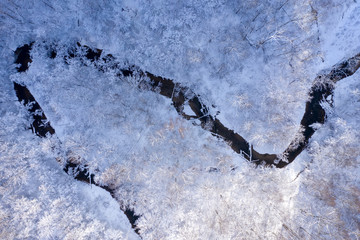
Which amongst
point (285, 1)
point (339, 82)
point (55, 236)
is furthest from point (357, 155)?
point (55, 236)

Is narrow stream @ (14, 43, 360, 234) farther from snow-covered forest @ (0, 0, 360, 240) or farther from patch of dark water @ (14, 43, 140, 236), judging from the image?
snow-covered forest @ (0, 0, 360, 240)

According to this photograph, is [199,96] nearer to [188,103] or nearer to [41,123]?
[188,103]

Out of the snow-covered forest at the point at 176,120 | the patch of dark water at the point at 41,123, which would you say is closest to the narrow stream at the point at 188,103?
the patch of dark water at the point at 41,123

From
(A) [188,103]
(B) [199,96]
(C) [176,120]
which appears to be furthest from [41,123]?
(B) [199,96]

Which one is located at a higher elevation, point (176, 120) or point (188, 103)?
point (188, 103)

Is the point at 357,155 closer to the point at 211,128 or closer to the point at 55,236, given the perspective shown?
the point at 211,128

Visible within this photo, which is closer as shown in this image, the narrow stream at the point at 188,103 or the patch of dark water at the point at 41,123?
the patch of dark water at the point at 41,123

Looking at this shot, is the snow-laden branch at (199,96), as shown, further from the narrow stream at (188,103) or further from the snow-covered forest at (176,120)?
the snow-covered forest at (176,120)

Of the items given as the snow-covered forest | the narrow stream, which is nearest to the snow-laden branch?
the narrow stream
